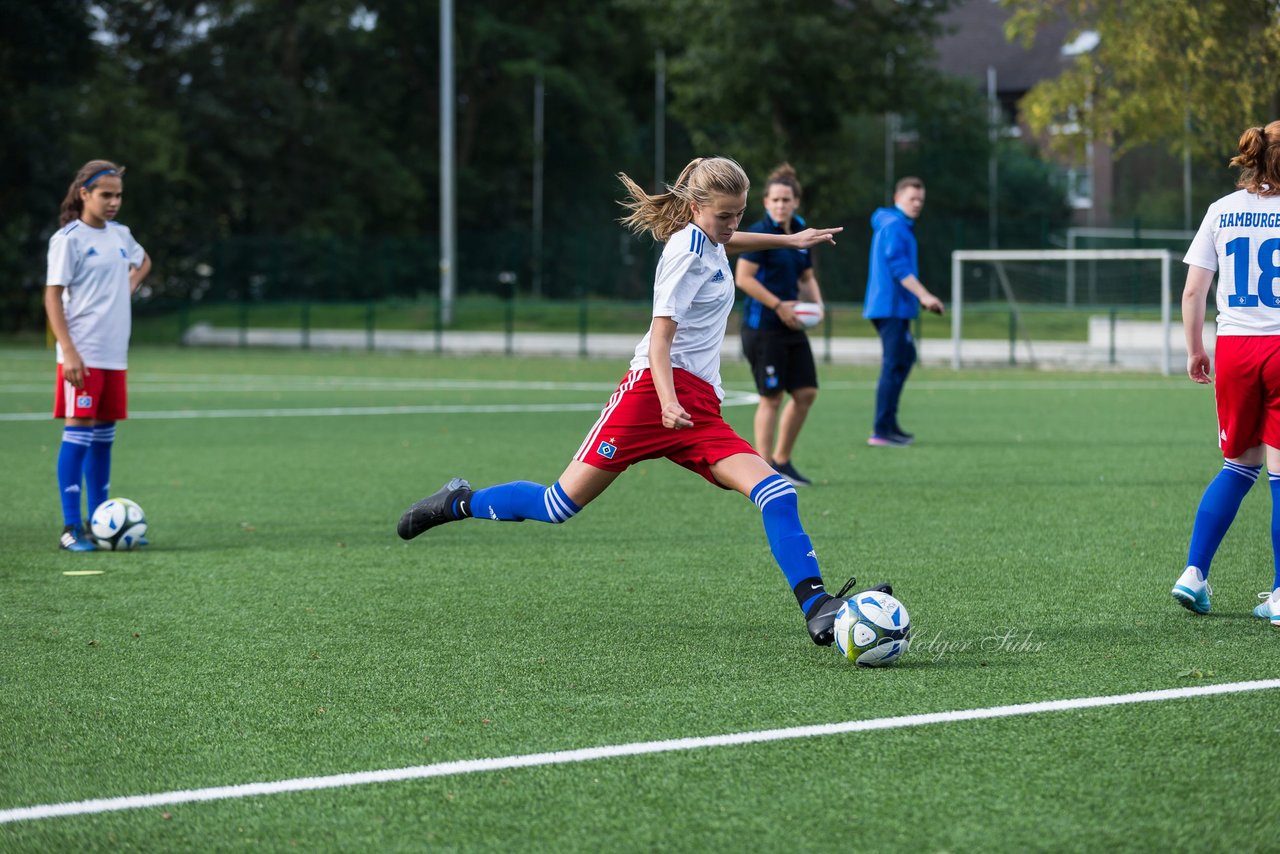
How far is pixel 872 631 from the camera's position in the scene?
17.0 feet

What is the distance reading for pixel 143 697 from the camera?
4.98 metres

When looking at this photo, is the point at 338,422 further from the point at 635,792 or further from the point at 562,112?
the point at 562,112

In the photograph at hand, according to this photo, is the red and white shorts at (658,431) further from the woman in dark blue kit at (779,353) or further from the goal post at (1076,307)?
the goal post at (1076,307)

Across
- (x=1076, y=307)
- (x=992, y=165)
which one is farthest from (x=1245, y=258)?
(x=992, y=165)

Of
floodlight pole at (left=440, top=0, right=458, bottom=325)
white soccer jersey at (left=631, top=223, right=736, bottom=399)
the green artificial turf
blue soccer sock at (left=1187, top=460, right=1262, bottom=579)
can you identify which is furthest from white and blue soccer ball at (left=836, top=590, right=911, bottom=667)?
floodlight pole at (left=440, top=0, right=458, bottom=325)

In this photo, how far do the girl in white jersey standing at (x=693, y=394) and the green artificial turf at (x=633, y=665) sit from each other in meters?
0.44

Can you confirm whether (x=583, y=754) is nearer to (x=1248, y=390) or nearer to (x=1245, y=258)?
(x=1248, y=390)

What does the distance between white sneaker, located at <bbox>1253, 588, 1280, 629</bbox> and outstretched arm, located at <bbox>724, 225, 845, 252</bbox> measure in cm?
208

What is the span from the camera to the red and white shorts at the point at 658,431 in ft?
18.6

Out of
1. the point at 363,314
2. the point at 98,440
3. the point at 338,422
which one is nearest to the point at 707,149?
the point at 363,314

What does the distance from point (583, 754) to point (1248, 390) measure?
2.93 meters

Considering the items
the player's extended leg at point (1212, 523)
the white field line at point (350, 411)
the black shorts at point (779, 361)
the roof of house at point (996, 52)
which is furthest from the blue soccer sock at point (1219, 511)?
the roof of house at point (996, 52)

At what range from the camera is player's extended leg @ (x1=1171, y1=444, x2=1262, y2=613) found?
19.5 feet

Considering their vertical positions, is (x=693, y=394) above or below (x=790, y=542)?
above
